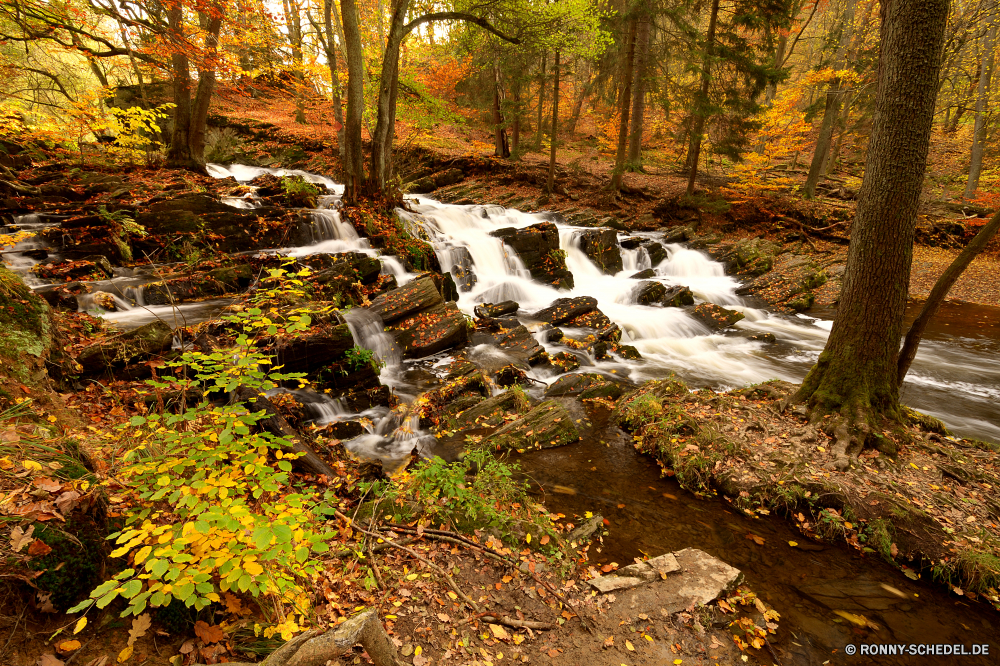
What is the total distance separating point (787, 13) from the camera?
14320mm

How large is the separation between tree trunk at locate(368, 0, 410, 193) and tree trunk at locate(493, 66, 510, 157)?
707 centimetres

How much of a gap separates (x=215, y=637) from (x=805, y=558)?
5310 mm

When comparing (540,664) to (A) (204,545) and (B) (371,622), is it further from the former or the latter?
(A) (204,545)

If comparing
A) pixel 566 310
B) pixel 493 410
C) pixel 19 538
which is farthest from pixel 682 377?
pixel 19 538

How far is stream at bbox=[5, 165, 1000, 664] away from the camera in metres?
3.84

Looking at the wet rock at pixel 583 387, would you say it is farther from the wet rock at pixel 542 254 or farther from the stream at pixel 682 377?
the wet rock at pixel 542 254

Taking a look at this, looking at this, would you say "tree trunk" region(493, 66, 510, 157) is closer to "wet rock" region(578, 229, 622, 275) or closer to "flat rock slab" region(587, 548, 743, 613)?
"wet rock" region(578, 229, 622, 275)

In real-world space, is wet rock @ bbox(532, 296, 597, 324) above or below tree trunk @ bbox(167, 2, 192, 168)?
below

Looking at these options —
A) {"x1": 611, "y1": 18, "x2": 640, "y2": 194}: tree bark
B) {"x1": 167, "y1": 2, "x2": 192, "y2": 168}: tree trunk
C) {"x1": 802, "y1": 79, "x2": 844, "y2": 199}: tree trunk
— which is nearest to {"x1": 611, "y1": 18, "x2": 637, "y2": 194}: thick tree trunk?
{"x1": 611, "y1": 18, "x2": 640, "y2": 194}: tree bark

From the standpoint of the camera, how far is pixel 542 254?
46.5ft

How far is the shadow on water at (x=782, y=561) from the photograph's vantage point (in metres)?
3.58

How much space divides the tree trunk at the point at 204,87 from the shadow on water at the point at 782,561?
12.2 metres

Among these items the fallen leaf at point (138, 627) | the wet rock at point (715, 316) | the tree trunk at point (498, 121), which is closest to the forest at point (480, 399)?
the fallen leaf at point (138, 627)

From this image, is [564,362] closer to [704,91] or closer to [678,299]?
[678,299]
